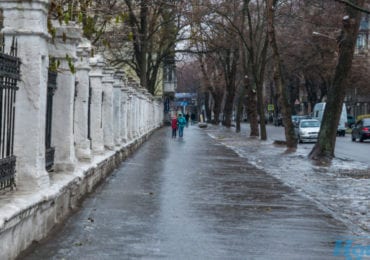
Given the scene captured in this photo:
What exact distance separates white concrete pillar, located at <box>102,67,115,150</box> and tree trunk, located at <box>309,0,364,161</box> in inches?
271

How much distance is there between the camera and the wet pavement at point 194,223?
Result: 776 centimetres

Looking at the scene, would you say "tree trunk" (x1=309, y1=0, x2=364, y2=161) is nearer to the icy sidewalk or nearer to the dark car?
the icy sidewalk

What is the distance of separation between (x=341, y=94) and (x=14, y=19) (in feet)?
49.7

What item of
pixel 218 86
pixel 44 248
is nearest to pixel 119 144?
pixel 44 248

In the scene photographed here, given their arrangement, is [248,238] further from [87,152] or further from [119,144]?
[119,144]

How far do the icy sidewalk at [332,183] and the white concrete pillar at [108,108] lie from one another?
4213mm

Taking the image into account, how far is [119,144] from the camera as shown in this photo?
2144 centimetres

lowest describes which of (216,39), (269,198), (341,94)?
(269,198)

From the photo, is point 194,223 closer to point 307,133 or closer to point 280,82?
point 280,82

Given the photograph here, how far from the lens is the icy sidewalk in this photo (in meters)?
11.4

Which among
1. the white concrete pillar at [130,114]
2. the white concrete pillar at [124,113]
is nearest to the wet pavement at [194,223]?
the white concrete pillar at [124,113]

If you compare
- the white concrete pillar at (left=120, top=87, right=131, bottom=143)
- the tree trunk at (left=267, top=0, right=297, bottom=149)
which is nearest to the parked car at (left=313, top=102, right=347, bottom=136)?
the tree trunk at (left=267, top=0, right=297, bottom=149)

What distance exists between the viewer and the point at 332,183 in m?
16.4

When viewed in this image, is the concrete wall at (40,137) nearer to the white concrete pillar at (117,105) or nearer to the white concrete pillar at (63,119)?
the white concrete pillar at (63,119)
